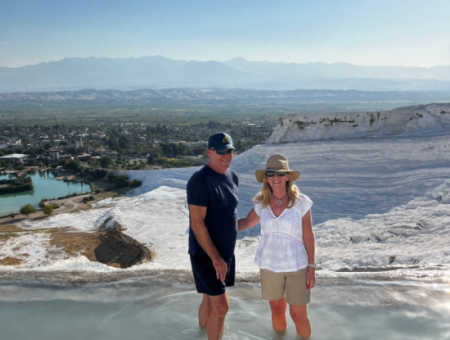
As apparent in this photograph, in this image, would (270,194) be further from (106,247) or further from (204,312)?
(106,247)

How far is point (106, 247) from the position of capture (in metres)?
8.48

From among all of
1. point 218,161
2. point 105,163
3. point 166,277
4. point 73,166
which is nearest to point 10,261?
point 166,277

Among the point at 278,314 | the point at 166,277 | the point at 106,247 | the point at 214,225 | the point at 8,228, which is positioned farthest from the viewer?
the point at 8,228

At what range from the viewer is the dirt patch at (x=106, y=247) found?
24.4 ft

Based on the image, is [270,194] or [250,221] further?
[250,221]

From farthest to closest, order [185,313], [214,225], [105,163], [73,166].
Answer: [105,163] < [73,166] < [185,313] < [214,225]

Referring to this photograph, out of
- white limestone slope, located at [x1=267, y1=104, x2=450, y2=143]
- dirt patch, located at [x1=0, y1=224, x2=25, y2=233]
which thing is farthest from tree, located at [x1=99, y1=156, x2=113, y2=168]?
white limestone slope, located at [x1=267, y1=104, x2=450, y2=143]

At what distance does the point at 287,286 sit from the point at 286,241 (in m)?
0.31

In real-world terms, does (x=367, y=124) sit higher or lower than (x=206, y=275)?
higher

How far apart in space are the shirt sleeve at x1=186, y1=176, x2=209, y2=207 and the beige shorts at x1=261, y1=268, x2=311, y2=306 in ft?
2.15

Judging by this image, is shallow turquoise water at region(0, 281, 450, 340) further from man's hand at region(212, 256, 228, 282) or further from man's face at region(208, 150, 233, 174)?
man's face at region(208, 150, 233, 174)

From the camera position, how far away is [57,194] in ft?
80.4

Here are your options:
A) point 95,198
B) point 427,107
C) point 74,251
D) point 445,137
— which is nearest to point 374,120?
point 427,107

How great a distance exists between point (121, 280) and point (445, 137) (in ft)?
27.9
